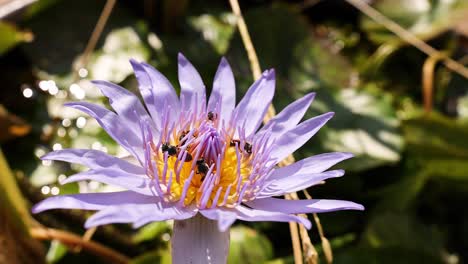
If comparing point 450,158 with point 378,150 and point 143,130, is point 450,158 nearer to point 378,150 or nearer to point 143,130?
point 378,150

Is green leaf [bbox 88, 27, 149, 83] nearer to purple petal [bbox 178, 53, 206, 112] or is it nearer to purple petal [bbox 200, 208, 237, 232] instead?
purple petal [bbox 178, 53, 206, 112]

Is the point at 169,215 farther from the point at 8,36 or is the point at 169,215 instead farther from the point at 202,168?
the point at 8,36

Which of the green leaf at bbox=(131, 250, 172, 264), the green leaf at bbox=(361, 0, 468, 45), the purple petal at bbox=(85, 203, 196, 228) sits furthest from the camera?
the green leaf at bbox=(361, 0, 468, 45)

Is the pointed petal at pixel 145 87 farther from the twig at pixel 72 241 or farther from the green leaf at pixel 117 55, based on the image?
the green leaf at pixel 117 55

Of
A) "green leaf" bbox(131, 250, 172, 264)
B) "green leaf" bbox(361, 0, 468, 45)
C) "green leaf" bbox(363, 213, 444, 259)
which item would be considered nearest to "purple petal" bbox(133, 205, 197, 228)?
"green leaf" bbox(131, 250, 172, 264)

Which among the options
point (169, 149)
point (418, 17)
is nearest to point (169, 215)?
point (169, 149)

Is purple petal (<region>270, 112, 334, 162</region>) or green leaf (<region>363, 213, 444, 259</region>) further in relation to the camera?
green leaf (<region>363, 213, 444, 259</region>)

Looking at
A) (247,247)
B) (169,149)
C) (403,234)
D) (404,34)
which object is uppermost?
(404,34)

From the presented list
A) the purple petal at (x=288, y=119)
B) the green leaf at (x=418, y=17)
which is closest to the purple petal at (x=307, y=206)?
the purple petal at (x=288, y=119)
